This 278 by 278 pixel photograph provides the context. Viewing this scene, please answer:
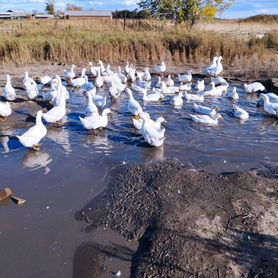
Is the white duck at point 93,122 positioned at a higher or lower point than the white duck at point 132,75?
higher

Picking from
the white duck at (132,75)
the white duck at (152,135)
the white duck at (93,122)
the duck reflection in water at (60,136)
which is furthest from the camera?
the white duck at (132,75)

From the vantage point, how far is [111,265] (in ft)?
16.3

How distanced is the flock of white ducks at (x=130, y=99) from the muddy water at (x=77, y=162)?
25 cm

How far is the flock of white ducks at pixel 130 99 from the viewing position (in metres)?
8.91

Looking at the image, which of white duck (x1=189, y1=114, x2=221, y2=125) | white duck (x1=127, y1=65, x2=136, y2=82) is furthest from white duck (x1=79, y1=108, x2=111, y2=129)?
white duck (x1=127, y1=65, x2=136, y2=82)

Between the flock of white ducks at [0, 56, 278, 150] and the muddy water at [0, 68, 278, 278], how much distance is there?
0.25 meters

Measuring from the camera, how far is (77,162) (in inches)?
323

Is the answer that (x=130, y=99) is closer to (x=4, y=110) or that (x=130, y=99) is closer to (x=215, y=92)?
(x=4, y=110)

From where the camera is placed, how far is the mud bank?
191 inches

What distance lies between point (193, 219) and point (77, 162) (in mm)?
3292

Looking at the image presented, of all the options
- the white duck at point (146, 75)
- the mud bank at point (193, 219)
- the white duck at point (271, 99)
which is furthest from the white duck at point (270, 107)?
the white duck at point (146, 75)

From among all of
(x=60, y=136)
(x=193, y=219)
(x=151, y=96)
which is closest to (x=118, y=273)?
(x=193, y=219)

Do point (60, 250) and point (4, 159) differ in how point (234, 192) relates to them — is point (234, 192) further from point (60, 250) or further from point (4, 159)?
point (4, 159)

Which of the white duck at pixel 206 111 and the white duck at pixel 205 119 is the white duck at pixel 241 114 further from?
the white duck at pixel 205 119
